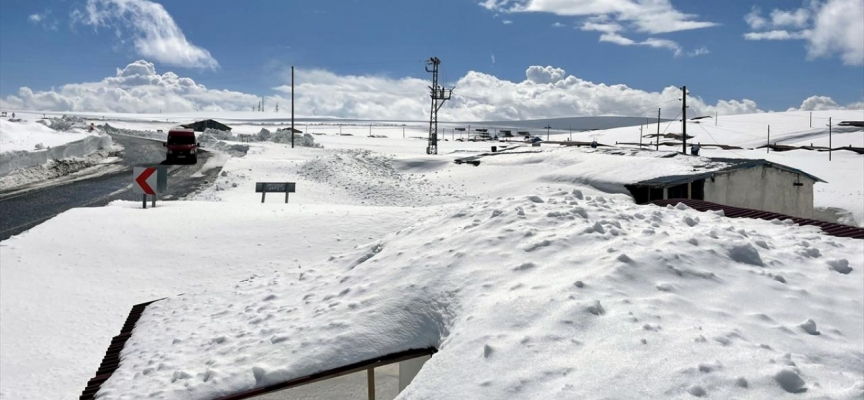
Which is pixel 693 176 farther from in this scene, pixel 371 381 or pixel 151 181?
pixel 371 381

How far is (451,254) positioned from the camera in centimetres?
763

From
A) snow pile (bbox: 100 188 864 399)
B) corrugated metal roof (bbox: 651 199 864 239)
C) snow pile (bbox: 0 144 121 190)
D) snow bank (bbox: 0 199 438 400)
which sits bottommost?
snow bank (bbox: 0 199 438 400)

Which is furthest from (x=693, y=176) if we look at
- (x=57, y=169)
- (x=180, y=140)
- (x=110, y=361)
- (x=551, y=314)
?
(x=57, y=169)

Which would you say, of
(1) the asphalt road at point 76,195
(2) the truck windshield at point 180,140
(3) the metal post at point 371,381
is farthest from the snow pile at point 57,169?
(3) the metal post at point 371,381

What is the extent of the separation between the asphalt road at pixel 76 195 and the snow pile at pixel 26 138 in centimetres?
470

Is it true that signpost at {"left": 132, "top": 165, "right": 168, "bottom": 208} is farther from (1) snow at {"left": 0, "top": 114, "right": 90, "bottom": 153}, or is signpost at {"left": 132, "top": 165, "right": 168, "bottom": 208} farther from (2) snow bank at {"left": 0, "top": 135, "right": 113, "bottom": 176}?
(1) snow at {"left": 0, "top": 114, "right": 90, "bottom": 153}

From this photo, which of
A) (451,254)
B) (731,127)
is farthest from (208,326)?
(731,127)

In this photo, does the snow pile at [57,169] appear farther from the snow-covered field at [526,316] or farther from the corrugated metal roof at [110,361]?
the corrugated metal roof at [110,361]

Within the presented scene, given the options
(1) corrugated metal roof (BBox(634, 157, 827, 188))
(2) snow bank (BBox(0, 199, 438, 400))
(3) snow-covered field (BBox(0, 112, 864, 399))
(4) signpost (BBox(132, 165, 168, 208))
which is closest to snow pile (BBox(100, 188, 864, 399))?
(3) snow-covered field (BBox(0, 112, 864, 399))

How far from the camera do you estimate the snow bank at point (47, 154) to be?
112ft

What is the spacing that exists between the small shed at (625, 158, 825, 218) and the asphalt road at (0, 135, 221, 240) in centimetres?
2065

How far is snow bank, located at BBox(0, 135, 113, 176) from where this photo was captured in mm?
34031

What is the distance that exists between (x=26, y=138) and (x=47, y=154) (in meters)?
2.37

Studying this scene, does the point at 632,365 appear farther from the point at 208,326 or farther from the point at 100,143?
the point at 100,143
